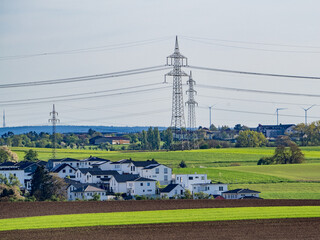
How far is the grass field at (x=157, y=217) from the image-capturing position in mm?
46450

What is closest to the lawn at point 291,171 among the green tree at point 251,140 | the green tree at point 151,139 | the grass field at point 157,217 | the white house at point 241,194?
the white house at point 241,194

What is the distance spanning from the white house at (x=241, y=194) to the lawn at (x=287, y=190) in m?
0.76

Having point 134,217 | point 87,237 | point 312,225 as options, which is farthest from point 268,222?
point 87,237

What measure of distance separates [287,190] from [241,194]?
19.8 ft

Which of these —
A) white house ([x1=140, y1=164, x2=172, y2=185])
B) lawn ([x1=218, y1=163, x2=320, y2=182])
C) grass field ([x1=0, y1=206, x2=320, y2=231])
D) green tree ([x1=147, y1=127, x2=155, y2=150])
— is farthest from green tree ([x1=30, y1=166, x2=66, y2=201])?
green tree ([x1=147, y1=127, x2=155, y2=150])

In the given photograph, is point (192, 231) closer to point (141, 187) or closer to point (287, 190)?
point (287, 190)

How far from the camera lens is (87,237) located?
40969mm

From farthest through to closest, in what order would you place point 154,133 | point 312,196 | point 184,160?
point 154,133, point 184,160, point 312,196

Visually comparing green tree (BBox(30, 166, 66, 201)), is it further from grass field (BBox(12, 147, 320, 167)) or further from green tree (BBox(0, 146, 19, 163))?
green tree (BBox(0, 146, 19, 163))

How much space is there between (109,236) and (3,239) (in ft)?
19.5

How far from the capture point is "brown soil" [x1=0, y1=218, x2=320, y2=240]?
41.0 meters

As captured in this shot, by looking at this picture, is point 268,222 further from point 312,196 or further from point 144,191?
point 144,191

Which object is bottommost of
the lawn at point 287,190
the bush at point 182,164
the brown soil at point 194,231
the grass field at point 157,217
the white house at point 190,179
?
the brown soil at point 194,231

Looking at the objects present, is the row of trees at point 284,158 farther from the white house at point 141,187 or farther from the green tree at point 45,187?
the green tree at point 45,187
